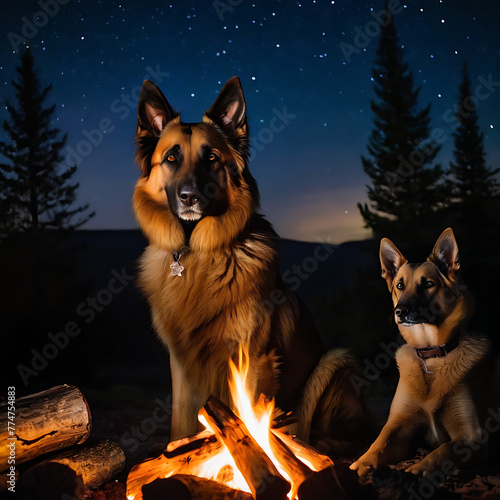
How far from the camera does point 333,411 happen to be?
12.3 feet

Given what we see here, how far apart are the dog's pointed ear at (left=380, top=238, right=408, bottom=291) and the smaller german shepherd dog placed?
0.47 feet

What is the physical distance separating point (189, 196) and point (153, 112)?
0.91 m

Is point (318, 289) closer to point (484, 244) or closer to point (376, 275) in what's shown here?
point (376, 275)

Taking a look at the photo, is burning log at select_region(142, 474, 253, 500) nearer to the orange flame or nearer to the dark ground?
the orange flame

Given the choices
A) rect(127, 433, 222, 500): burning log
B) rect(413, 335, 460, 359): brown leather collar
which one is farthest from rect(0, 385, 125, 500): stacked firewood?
rect(413, 335, 460, 359): brown leather collar

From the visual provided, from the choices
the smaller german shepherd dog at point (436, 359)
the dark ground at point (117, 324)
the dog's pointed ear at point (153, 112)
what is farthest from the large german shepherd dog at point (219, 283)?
the dark ground at point (117, 324)

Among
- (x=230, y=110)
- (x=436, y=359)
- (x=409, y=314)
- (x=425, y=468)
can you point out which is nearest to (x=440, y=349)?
(x=436, y=359)

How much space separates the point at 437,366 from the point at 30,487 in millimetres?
2887

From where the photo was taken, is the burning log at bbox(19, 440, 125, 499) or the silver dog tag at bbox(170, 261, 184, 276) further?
the silver dog tag at bbox(170, 261, 184, 276)

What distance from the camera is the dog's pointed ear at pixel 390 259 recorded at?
3.76 metres

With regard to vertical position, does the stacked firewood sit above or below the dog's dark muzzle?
below

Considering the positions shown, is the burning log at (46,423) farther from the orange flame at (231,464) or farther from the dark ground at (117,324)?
the dark ground at (117,324)

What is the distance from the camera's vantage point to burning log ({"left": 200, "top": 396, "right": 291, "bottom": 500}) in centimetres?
246

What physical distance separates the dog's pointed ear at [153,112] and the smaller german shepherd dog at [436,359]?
2.33 m
